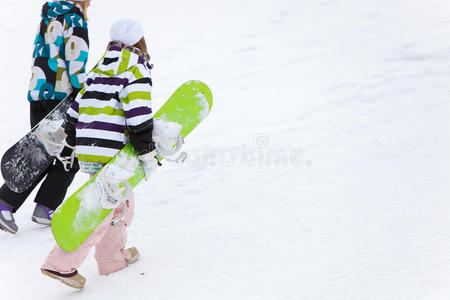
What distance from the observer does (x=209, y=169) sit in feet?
16.5

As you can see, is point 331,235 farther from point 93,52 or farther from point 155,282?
point 93,52

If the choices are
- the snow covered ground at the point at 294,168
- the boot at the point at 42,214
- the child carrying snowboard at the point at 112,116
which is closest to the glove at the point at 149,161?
the child carrying snowboard at the point at 112,116

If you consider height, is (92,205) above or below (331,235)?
above

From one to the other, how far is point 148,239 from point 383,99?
2797 millimetres

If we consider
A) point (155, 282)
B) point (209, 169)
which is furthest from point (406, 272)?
point (209, 169)

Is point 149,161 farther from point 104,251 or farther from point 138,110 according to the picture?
point 104,251

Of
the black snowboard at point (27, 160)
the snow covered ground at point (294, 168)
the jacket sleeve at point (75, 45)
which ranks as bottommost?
the snow covered ground at point (294, 168)

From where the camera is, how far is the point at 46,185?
4543 millimetres

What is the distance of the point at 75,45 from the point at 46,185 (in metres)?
1.10

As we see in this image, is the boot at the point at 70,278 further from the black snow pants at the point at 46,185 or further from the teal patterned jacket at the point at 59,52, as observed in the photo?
the teal patterned jacket at the point at 59,52

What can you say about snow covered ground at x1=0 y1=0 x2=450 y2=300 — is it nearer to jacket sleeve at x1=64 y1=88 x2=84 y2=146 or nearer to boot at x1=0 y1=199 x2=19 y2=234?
boot at x1=0 y1=199 x2=19 y2=234

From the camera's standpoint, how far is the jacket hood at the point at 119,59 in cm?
338

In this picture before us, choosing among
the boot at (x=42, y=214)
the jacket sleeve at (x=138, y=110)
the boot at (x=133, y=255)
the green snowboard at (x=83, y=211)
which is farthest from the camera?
the boot at (x=42, y=214)

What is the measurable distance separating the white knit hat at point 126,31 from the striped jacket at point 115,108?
4 centimetres
